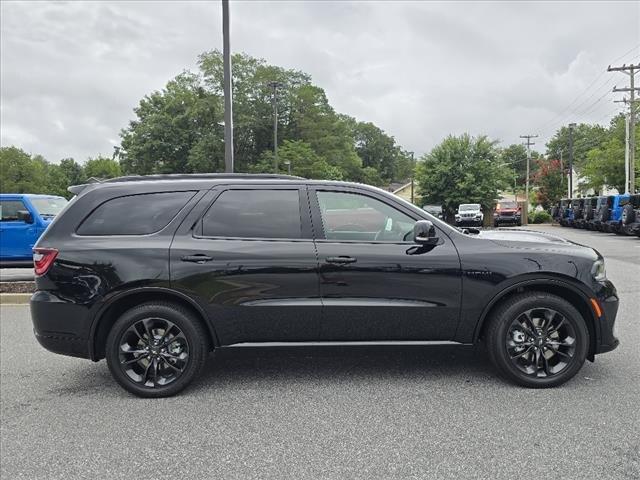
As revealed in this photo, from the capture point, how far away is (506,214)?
3772 cm

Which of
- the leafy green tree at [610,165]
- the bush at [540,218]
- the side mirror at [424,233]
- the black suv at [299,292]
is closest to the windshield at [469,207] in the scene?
the bush at [540,218]

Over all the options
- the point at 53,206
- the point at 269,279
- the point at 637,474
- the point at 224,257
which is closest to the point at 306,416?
the point at 269,279

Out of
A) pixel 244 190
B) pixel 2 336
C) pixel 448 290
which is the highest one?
pixel 244 190

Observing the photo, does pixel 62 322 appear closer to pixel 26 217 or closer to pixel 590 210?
pixel 26 217

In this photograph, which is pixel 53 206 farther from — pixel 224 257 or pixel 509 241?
pixel 509 241

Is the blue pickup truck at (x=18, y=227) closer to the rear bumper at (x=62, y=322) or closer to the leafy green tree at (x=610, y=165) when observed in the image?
the rear bumper at (x=62, y=322)

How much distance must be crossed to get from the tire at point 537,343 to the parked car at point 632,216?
63.4 feet

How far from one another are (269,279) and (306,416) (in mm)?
1057

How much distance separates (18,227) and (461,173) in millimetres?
31787

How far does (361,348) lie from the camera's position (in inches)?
163

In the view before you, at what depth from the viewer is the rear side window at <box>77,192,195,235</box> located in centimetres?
421

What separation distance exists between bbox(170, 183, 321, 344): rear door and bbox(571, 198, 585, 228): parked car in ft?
96.5

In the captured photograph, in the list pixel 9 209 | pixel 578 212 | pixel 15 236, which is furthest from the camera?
pixel 578 212

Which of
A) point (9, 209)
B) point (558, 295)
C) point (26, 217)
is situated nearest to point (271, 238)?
point (558, 295)
